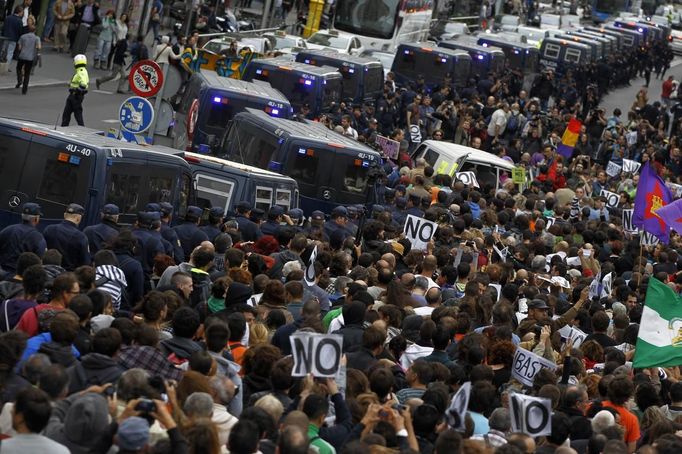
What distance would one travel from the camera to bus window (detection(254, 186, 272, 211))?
1792 centimetres

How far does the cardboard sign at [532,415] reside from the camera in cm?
930

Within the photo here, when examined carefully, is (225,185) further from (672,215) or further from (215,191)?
(672,215)

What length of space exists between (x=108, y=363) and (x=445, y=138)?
81.9 feet

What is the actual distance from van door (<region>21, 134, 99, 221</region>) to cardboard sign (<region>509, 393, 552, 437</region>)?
21.1 ft

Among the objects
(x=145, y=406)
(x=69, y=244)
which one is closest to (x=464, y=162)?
(x=69, y=244)

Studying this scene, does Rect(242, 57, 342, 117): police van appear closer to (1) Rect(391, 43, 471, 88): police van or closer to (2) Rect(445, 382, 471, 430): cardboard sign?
(1) Rect(391, 43, 471, 88): police van

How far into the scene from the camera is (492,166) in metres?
25.2

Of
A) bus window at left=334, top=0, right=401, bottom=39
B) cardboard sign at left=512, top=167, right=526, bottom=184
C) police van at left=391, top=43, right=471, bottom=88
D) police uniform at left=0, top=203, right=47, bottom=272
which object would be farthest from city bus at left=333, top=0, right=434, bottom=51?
police uniform at left=0, top=203, right=47, bottom=272

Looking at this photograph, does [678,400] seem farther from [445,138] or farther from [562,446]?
[445,138]

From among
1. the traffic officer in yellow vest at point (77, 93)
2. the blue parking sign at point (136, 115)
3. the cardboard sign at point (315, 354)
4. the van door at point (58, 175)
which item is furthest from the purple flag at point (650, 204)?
the cardboard sign at point (315, 354)

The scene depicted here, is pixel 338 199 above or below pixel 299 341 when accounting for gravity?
below

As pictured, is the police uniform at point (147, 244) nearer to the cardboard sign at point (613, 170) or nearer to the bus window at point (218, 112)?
the bus window at point (218, 112)

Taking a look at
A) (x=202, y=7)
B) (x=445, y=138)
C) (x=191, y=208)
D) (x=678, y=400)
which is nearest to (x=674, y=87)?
(x=202, y=7)

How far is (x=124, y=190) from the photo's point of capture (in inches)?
600
